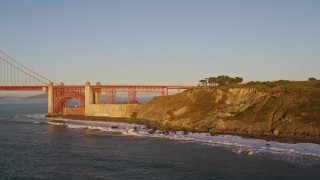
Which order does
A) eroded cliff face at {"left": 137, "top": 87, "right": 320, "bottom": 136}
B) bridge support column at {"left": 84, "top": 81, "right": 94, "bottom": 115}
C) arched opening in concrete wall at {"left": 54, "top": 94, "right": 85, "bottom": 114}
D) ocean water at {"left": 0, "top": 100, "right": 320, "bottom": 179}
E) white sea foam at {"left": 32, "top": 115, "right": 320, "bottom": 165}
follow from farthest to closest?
arched opening in concrete wall at {"left": 54, "top": 94, "right": 85, "bottom": 114}
bridge support column at {"left": 84, "top": 81, "right": 94, "bottom": 115}
eroded cliff face at {"left": 137, "top": 87, "right": 320, "bottom": 136}
white sea foam at {"left": 32, "top": 115, "right": 320, "bottom": 165}
ocean water at {"left": 0, "top": 100, "right": 320, "bottom": 179}

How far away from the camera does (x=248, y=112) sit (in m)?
69.4

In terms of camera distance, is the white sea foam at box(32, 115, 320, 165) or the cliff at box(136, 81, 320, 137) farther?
the cliff at box(136, 81, 320, 137)

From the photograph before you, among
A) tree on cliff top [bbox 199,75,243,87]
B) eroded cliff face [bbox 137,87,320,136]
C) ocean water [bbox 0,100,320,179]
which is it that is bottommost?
ocean water [bbox 0,100,320,179]

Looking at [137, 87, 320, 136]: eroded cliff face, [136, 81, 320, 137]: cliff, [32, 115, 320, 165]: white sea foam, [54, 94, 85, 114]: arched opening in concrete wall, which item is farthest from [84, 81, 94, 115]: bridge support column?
[32, 115, 320, 165]: white sea foam

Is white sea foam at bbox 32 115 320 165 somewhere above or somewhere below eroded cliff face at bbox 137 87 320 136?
below

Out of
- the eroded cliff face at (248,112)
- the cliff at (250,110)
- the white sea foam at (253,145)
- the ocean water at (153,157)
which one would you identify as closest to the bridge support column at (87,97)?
the cliff at (250,110)

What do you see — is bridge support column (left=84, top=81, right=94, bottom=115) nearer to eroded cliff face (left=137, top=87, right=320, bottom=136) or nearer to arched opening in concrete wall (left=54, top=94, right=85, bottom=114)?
arched opening in concrete wall (left=54, top=94, right=85, bottom=114)

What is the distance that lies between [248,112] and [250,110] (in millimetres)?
791

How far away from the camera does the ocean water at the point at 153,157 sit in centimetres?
3619

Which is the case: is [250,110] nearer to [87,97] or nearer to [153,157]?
[153,157]

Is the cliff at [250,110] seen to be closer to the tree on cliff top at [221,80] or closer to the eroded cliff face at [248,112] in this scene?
the eroded cliff face at [248,112]

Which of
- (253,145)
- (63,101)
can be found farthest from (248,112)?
(63,101)

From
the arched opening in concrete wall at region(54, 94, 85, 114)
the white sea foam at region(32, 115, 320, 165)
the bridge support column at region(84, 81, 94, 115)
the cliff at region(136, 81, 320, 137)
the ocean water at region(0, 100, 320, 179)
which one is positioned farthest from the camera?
the arched opening in concrete wall at region(54, 94, 85, 114)

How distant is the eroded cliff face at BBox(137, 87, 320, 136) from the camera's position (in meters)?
61.8
